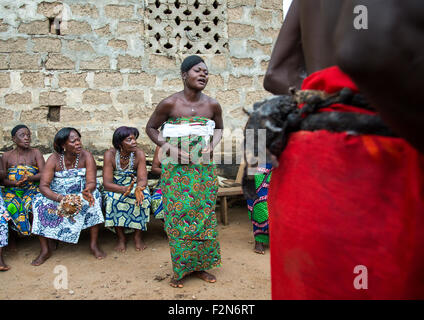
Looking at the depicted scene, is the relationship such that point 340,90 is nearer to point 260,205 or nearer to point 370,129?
point 370,129

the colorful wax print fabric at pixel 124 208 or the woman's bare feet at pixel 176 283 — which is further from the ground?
the colorful wax print fabric at pixel 124 208

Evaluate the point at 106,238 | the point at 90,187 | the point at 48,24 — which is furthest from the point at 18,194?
the point at 48,24

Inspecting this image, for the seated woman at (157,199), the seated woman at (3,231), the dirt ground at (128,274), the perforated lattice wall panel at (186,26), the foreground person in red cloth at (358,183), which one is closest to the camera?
the foreground person in red cloth at (358,183)

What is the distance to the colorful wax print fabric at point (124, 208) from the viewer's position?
4.02 metres

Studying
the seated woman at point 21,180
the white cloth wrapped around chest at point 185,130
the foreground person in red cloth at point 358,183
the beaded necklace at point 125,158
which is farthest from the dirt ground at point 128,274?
the foreground person in red cloth at point 358,183

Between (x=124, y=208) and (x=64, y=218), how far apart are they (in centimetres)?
67

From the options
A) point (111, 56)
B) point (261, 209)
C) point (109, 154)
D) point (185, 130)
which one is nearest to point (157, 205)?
point (109, 154)

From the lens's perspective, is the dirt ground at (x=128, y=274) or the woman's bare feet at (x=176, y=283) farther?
the woman's bare feet at (x=176, y=283)

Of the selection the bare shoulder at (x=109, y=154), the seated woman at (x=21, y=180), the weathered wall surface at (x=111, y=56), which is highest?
the weathered wall surface at (x=111, y=56)

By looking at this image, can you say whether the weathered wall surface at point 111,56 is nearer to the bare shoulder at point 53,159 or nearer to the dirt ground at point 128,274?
the bare shoulder at point 53,159

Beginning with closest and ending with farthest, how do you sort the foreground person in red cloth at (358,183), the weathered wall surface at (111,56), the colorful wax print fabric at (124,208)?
the foreground person in red cloth at (358,183) < the colorful wax print fabric at (124,208) < the weathered wall surface at (111,56)

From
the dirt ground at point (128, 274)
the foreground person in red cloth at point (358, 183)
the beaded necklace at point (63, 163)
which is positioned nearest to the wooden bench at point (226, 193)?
the dirt ground at point (128, 274)

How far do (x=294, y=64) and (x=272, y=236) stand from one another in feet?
2.08

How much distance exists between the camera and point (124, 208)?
4.05m
